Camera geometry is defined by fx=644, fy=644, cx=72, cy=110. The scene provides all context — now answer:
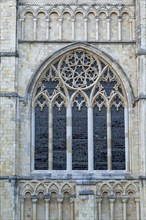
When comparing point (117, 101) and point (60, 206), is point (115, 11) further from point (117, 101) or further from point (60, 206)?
point (60, 206)

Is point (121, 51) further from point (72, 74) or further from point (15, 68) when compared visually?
point (15, 68)

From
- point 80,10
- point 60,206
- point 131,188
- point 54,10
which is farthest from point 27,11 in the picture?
point 131,188

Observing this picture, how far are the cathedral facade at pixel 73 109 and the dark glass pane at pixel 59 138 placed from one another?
0.03m

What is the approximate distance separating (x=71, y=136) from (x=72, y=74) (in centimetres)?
217

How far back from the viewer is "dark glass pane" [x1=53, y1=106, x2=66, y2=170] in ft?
71.1

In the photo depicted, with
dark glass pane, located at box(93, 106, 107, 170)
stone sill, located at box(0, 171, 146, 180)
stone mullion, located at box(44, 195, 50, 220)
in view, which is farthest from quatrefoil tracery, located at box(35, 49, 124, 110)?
stone mullion, located at box(44, 195, 50, 220)

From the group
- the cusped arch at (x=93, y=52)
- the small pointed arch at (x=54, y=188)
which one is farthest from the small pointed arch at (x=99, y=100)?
the small pointed arch at (x=54, y=188)

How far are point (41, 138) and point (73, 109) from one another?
4.89 ft

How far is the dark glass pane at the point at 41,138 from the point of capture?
71.1 feet

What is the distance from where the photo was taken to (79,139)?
2184cm

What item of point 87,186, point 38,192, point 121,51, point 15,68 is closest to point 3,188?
point 38,192

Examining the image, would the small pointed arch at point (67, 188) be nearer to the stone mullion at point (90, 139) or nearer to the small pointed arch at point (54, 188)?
the small pointed arch at point (54, 188)

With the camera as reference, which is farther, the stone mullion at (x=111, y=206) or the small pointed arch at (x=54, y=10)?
the small pointed arch at (x=54, y=10)

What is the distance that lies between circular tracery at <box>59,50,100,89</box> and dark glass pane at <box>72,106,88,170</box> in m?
0.88
